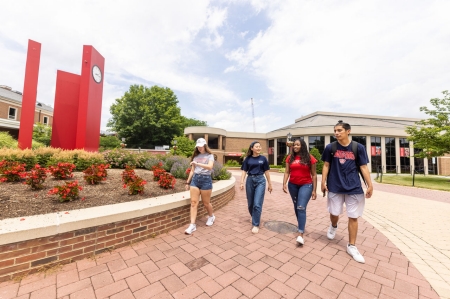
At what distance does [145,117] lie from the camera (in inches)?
1203

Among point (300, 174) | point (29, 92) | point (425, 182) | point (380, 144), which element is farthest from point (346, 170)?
point (380, 144)

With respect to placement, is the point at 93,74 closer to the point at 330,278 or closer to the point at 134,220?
the point at 134,220

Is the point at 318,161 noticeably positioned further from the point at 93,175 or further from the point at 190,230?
the point at 93,175

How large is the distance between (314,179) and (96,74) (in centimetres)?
1189

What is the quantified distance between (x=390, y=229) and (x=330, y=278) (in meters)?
2.97

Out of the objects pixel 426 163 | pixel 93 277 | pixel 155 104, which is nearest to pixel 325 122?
pixel 426 163

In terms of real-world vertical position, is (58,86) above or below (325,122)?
below

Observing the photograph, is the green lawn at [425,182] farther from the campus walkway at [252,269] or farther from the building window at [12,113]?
the building window at [12,113]

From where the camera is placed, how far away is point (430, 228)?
4.37 meters

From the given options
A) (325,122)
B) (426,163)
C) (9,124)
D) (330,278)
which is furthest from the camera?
(325,122)

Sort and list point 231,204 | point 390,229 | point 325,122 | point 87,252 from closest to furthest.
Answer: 1. point 87,252
2. point 390,229
3. point 231,204
4. point 325,122

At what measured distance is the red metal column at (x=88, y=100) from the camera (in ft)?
32.0

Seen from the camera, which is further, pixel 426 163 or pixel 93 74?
pixel 426 163

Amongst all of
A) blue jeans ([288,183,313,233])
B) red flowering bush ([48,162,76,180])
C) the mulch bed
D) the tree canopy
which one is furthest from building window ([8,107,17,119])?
blue jeans ([288,183,313,233])
